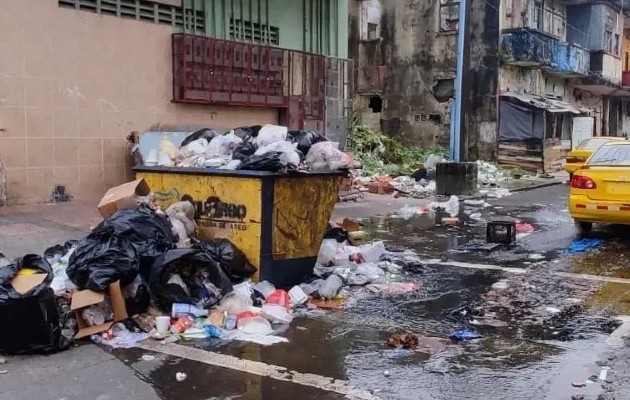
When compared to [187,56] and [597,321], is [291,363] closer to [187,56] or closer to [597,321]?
[597,321]

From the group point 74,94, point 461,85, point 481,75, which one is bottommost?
point 74,94

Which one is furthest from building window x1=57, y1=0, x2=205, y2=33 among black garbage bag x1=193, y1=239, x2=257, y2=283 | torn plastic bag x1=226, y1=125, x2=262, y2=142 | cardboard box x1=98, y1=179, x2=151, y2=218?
black garbage bag x1=193, y1=239, x2=257, y2=283

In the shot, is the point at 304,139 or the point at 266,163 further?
the point at 304,139

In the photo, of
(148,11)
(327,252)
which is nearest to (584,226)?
(327,252)

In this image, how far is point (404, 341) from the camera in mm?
5203

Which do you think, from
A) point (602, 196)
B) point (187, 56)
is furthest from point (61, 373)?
point (187, 56)

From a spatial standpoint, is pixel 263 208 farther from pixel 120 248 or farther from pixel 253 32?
pixel 253 32

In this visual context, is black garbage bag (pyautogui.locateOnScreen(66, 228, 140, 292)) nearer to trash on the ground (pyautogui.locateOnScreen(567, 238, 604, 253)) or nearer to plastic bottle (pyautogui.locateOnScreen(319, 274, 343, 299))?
plastic bottle (pyautogui.locateOnScreen(319, 274, 343, 299))

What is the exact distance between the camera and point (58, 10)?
11203mm

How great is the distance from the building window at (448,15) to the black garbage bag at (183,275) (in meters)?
23.9

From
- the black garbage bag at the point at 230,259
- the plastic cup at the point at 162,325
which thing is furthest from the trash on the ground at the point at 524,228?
the plastic cup at the point at 162,325

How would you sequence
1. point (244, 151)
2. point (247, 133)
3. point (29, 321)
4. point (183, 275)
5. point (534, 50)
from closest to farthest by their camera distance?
point (29, 321) → point (183, 275) → point (244, 151) → point (247, 133) → point (534, 50)

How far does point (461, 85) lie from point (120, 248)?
12.9m

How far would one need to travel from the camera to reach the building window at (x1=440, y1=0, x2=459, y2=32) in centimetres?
2781
